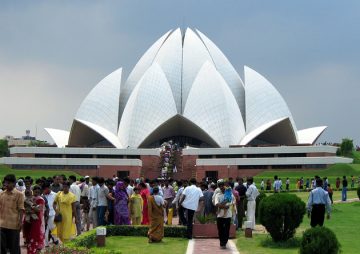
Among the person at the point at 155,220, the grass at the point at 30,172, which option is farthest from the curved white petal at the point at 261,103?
the person at the point at 155,220

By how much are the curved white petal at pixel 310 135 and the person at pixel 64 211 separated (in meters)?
35.9

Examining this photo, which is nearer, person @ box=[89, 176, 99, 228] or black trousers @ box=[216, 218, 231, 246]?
black trousers @ box=[216, 218, 231, 246]

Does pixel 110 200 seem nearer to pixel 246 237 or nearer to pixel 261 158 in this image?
pixel 246 237

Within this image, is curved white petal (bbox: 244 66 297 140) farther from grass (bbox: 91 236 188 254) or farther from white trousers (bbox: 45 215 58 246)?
white trousers (bbox: 45 215 58 246)

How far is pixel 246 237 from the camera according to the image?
991 cm

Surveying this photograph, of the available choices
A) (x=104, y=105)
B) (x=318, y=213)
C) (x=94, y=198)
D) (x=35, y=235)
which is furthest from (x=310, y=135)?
(x=35, y=235)

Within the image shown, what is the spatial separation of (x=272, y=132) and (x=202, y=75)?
6.93 metres

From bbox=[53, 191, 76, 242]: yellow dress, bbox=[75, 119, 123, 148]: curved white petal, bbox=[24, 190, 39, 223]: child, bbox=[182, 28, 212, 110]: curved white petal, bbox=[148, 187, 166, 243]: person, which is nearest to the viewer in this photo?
bbox=[24, 190, 39, 223]: child

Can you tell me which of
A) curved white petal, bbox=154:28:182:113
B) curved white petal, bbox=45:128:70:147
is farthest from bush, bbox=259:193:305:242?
curved white petal, bbox=45:128:70:147

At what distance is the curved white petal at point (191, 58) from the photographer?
43.8 m

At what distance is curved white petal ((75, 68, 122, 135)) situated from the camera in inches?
1633

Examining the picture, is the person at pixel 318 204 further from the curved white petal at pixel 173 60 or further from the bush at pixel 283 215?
the curved white petal at pixel 173 60

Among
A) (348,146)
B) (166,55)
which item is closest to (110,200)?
(166,55)

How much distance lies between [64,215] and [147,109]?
31.1 meters
